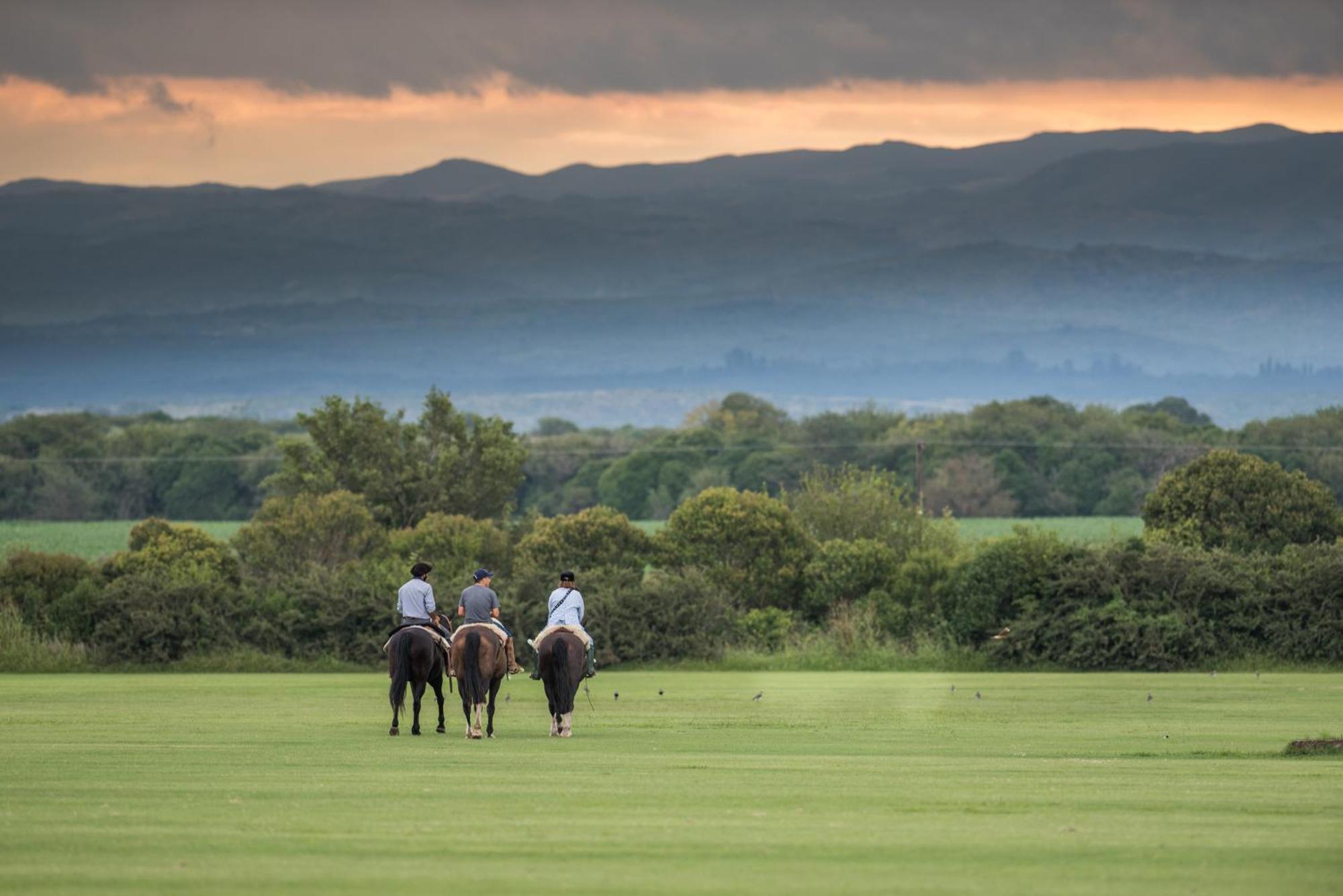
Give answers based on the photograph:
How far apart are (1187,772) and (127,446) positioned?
124m

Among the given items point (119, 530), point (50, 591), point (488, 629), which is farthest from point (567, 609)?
point (119, 530)

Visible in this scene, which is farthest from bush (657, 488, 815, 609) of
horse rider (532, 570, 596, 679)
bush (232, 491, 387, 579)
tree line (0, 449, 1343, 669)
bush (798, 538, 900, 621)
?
horse rider (532, 570, 596, 679)

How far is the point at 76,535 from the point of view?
323 feet

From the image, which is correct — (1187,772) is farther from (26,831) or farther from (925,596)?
(925,596)

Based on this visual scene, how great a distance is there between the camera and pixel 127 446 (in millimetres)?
135750

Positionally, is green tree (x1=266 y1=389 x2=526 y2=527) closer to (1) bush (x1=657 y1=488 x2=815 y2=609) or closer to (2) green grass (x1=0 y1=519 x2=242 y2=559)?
(1) bush (x1=657 y1=488 x2=815 y2=609)

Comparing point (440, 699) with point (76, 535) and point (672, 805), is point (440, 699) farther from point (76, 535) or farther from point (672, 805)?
point (76, 535)

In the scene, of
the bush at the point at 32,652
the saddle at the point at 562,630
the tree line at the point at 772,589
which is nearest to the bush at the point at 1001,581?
the tree line at the point at 772,589

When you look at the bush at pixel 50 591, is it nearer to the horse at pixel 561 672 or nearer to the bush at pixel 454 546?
the bush at pixel 454 546

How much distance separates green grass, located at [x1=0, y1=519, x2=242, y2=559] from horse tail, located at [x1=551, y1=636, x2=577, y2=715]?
58.5 meters

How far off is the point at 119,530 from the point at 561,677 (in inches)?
3294

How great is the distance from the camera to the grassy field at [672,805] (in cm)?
1215

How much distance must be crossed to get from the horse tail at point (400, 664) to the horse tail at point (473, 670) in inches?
26.5

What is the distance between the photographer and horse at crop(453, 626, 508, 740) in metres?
23.4
